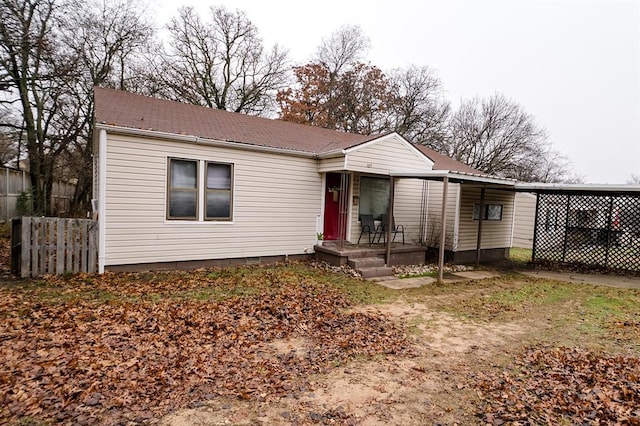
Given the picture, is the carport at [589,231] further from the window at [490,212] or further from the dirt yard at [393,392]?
the dirt yard at [393,392]

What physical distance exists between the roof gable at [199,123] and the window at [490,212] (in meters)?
5.29

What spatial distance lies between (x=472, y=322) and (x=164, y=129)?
24.7 ft

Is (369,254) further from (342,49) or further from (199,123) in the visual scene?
(342,49)

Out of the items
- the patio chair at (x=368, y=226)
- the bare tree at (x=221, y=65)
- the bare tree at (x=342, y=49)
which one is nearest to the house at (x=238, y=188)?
the patio chair at (x=368, y=226)

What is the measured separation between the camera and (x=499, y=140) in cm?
2681

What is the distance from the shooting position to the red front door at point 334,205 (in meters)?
10.5

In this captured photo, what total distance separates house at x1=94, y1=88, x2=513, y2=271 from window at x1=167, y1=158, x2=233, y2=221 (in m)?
0.02

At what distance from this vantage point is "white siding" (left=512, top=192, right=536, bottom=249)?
17.1 m

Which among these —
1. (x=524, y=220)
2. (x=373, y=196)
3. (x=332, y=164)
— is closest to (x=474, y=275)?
(x=373, y=196)

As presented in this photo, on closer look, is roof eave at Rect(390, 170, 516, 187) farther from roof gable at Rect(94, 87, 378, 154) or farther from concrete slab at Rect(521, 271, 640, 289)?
concrete slab at Rect(521, 271, 640, 289)

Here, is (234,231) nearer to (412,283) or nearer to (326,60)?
(412,283)

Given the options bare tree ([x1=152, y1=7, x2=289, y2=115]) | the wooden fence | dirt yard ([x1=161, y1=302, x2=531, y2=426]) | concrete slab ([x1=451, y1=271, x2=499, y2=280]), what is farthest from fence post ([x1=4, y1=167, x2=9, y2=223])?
concrete slab ([x1=451, y1=271, x2=499, y2=280])

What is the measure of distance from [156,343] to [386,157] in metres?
7.82

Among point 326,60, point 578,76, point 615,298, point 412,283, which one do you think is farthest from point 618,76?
point 412,283
